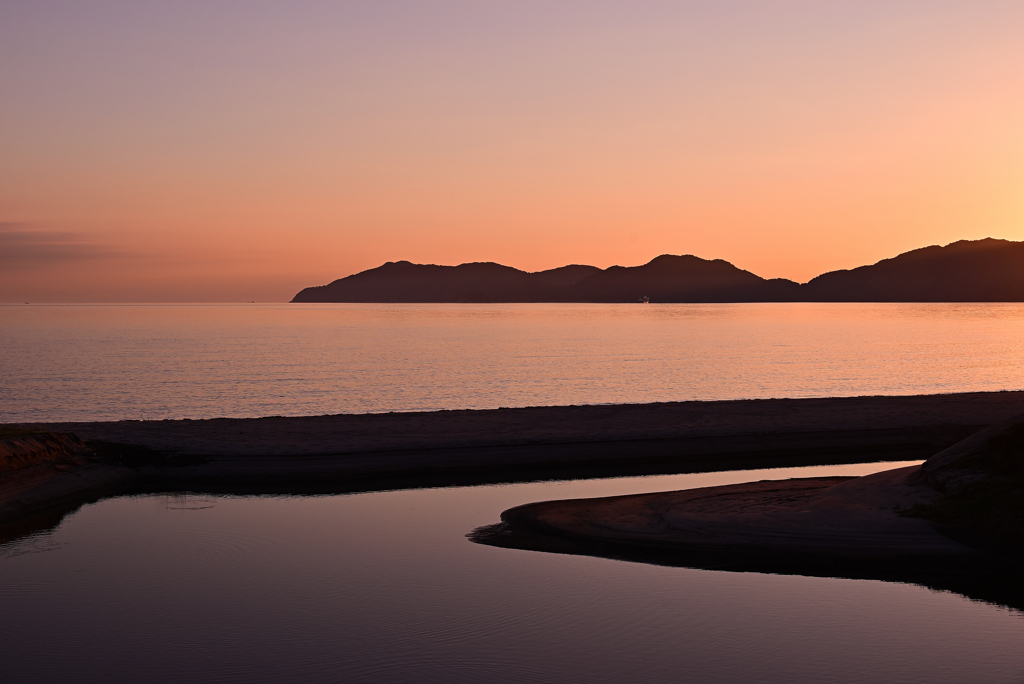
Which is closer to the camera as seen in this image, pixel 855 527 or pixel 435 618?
pixel 435 618

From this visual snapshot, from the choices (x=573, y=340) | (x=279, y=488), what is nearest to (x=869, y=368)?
(x=573, y=340)

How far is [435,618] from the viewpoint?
16.0 meters

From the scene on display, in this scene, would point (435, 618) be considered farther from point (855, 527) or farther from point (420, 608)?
point (855, 527)

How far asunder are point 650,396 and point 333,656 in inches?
1865

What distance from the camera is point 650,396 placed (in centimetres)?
5966

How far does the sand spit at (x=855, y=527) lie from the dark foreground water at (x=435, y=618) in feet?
3.15

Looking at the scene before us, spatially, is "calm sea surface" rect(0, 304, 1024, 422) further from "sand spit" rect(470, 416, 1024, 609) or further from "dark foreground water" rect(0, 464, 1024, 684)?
"sand spit" rect(470, 416, 1024, 609)

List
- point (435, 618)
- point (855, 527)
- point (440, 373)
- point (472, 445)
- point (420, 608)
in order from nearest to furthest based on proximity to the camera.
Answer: point (435, 618), point (420, 608), point (855, 527), point (472, 445), point (440, 373)

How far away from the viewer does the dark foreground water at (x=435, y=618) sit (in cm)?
1362

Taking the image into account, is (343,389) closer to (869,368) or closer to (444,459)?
(444,459)

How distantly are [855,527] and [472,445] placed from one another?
1693cm

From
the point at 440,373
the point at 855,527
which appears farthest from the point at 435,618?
the point at 440,373

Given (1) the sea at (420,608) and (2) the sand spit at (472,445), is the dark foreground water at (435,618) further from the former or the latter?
(2) the sand spit at (472,445)

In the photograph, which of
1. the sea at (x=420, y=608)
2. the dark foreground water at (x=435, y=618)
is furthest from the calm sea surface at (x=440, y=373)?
the dark foreground water at (x=435, y=618)
